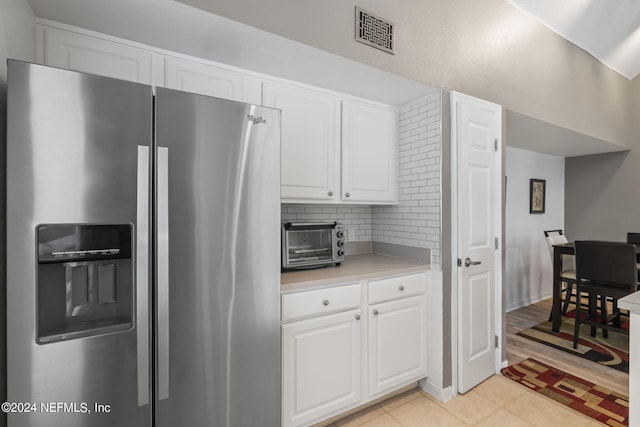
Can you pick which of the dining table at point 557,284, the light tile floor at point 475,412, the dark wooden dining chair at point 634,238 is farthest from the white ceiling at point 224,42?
the dark wooden dining chair at point 634,238

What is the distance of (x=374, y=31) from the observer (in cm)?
178

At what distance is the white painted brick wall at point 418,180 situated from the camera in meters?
2.16

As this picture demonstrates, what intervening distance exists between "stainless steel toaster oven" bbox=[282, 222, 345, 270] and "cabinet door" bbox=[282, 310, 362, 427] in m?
0.38

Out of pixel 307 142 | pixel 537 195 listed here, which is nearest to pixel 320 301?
pixel 307 142

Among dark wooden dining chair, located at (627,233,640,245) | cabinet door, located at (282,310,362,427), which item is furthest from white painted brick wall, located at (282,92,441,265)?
dark wooden dining chair, located at (627,233,640,245)

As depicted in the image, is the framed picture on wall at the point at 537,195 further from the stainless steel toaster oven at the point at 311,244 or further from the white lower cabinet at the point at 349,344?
the stainless steel toaster oven at the point at 311,244

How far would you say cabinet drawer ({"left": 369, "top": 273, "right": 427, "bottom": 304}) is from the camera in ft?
6.36

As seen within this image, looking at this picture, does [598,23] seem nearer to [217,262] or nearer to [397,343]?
[397,343]

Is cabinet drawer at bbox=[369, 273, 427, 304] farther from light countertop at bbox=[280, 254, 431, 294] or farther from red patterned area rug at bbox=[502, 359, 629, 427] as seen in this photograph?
red patterned area rug at bbox=[502, 359, 629, 427]

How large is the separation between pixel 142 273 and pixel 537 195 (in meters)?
4.98

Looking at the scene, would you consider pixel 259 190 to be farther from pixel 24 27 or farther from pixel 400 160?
pixel 400 160

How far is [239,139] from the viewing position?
1327 mm

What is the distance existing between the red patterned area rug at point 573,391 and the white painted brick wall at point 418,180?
50.2 inches

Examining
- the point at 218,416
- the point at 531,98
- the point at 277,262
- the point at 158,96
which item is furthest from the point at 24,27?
the point at 531,98
